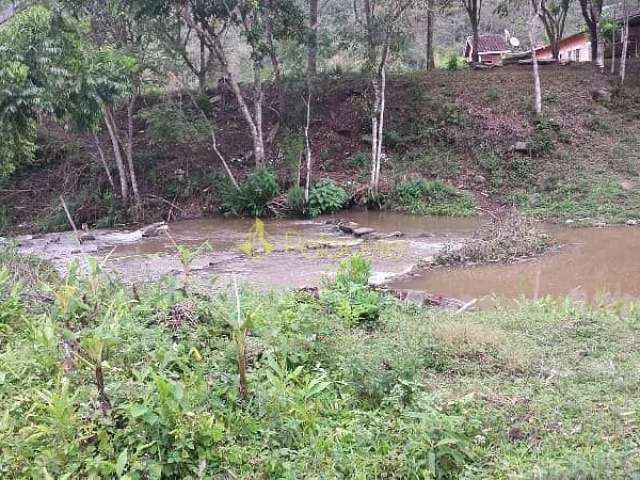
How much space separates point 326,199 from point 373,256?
5293 millimetres

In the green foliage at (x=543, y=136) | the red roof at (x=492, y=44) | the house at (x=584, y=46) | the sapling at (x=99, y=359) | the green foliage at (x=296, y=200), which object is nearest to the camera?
the sapling at (x=99, y=359)

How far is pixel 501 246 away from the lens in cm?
977

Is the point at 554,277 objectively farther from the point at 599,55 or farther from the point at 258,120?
the point at 599,55

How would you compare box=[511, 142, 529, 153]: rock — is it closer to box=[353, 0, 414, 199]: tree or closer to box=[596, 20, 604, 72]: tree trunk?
box=[353, 0, 414, 199]: tree

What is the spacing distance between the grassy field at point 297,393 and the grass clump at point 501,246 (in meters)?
4.06

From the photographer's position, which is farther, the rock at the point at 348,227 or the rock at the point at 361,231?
the rock at the point at 348,227

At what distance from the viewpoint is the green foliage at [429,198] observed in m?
14.9

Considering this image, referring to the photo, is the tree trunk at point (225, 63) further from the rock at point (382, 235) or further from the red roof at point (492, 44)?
the red roof at point (492, 44)

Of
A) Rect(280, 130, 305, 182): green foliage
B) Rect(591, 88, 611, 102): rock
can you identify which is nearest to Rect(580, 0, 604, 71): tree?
Rect(591, 88, 611, 102): rock

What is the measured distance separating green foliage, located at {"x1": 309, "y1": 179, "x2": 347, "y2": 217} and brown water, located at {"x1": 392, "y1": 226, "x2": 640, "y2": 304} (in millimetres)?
6288

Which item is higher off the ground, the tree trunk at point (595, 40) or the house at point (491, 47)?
the house at point (491, 47)

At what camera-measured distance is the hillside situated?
15.5m

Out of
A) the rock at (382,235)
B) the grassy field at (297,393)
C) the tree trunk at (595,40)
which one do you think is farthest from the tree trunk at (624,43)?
the grassy field at (297,393)

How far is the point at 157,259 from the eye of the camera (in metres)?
10.9
